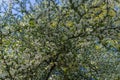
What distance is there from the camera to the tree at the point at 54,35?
10.7 metres

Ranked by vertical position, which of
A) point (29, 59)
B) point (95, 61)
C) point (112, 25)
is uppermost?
point (112, 25)

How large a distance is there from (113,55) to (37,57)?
5.55 meters

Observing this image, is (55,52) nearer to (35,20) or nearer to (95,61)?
(35,20)

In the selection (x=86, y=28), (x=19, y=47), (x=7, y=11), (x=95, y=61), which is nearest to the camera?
(x=86, y=28)

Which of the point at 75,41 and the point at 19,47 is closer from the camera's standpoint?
the point at 75,41

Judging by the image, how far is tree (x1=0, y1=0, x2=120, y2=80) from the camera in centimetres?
1067

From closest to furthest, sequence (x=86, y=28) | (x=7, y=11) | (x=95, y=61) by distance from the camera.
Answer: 1. (x=86, y=28)
2. (x=7, y=11)
3. (x=95, y=61)

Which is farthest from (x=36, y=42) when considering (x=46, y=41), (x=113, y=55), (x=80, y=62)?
(x=113, y=55)

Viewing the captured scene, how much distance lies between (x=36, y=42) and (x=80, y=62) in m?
2.16

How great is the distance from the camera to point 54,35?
1093 centimetres

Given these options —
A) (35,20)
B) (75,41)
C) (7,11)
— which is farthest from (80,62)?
(7,11)

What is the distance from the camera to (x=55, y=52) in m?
11.0

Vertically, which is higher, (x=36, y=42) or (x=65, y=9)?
(x=65, y=9)

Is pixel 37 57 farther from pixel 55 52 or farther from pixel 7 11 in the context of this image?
pixel 7 11
